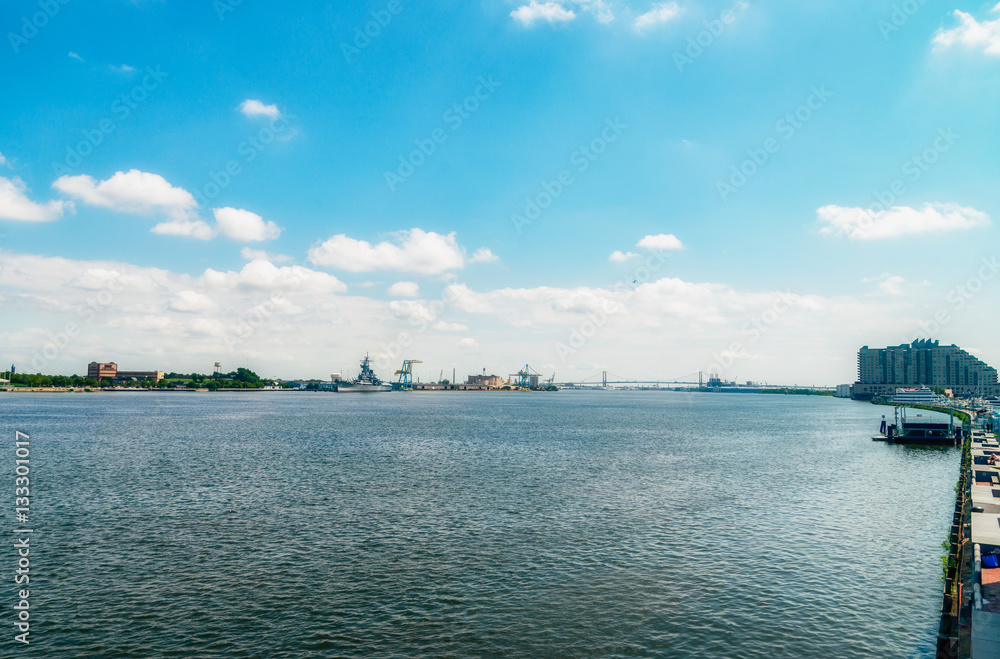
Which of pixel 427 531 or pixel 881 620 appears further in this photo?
pixel 427 531

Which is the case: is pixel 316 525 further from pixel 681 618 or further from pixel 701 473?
pixel 701 473

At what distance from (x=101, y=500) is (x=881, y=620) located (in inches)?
1831

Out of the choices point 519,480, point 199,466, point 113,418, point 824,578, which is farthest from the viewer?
point 113,418

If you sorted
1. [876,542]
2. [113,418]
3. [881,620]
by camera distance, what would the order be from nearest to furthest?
[881,620] → [876,542] → [113,418]

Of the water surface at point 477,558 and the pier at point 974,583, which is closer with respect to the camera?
the pier at point 974,583

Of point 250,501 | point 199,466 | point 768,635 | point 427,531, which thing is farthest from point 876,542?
point 199,466

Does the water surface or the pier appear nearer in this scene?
the pier

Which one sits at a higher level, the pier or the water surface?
the pier

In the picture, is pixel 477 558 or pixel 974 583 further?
pixel 477 558

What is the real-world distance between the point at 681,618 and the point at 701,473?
1438 inches

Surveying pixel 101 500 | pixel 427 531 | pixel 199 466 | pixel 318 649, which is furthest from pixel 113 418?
pixel 318 649

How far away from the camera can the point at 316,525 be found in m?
34.8

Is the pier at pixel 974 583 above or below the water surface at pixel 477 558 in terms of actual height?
above

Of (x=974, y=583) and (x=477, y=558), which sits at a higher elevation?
(x=974, y=583)
